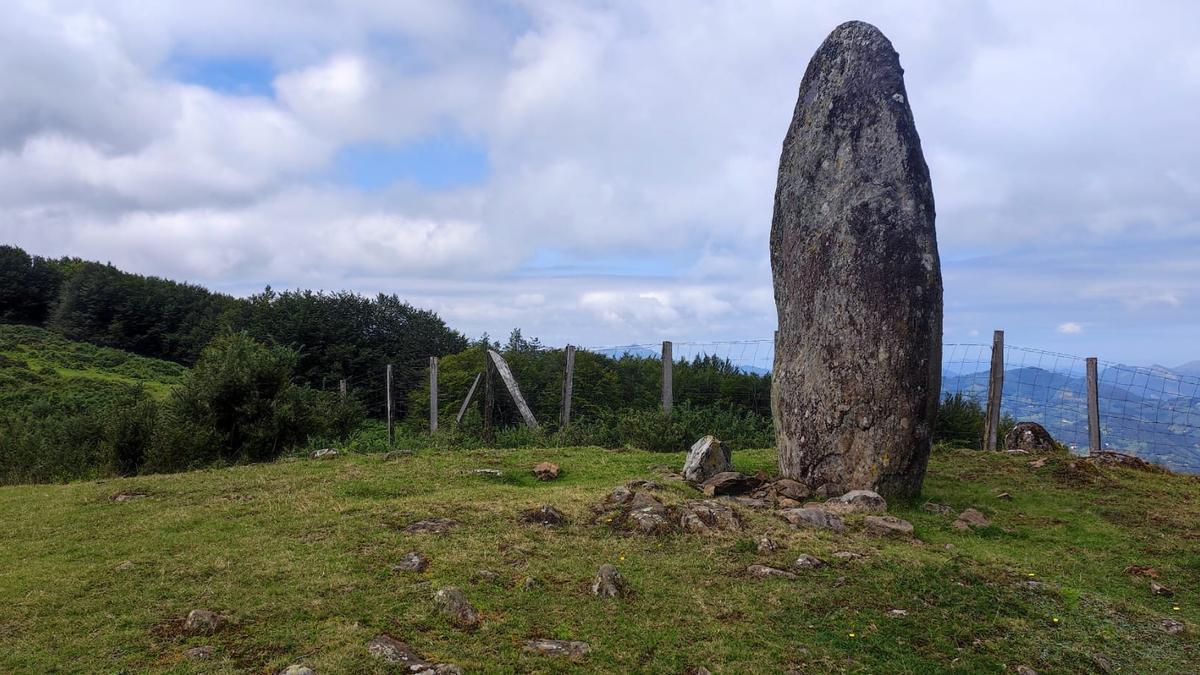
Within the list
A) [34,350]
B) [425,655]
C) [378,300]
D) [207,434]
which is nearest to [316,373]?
[378,300]

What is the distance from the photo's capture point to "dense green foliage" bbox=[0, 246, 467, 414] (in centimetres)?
3070

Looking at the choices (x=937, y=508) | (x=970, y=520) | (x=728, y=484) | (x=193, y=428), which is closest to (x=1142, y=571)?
(x=970, y=520)

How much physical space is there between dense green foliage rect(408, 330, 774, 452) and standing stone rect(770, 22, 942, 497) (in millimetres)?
5098

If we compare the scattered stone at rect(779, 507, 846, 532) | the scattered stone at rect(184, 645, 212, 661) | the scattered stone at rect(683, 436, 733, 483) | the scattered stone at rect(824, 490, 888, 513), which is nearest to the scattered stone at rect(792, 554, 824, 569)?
the scattered stone at rect(779, 507, 846, 532)

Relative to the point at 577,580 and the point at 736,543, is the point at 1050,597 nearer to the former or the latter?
the point at 736,543

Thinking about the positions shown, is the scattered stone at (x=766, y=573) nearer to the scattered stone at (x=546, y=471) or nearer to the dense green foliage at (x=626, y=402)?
the scattered stone at (x=546, y=471)

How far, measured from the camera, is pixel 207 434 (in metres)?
14.1

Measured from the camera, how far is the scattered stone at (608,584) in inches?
235

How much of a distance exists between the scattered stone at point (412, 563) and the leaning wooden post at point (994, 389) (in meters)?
11.7

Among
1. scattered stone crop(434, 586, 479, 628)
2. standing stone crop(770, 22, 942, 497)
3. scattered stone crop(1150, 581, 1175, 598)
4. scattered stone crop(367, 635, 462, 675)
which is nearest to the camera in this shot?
scattered stone crop(367, 635, 462, 675)

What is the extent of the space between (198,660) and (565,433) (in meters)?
10.9

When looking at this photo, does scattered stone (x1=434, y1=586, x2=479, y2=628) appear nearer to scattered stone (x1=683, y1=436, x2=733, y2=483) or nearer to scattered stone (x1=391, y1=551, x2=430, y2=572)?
scattered stone (x1=391, y1=551, x2=430, y2=572)

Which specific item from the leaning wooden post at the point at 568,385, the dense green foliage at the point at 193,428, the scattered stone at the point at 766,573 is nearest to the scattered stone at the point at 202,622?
the scattered stone at the point at 766,573

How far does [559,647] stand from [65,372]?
3304 centimetres
